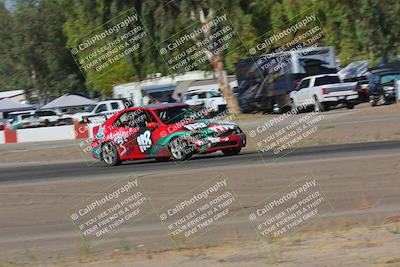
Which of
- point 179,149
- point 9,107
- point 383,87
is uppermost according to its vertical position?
point 9,107

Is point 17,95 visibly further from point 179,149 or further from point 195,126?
point 195,126

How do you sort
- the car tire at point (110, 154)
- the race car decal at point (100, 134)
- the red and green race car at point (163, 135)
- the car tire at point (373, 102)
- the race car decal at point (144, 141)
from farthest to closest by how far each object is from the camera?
1. the car tire at point (373, 102)
2. the race car decal at point (100, 134)
3. the car tire at point (110, 154)
4. the race car decal at point (144, 141)
5. the red and green race car at point (163, 135)

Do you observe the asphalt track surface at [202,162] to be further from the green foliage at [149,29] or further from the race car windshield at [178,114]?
the green foliage at [149,29]

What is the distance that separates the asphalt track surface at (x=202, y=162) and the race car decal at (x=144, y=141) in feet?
1.35

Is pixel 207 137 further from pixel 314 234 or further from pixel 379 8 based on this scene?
pixel 379 8

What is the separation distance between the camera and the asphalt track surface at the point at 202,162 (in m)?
18.6

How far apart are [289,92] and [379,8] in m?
5.95

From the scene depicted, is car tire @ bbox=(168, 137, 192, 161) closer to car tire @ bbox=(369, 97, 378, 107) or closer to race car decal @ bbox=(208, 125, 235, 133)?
race car decal @ bbox=(208, 125, 235, 133)

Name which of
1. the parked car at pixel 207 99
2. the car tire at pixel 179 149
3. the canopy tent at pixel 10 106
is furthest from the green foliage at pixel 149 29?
the car tire at pixel 179 149

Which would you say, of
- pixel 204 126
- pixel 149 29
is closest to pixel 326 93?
pixel 149 29

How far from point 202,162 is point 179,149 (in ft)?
2.39

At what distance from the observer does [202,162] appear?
1930 cm

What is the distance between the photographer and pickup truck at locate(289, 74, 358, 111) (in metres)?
37.8

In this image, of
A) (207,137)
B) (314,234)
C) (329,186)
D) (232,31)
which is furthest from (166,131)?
(232,31)
